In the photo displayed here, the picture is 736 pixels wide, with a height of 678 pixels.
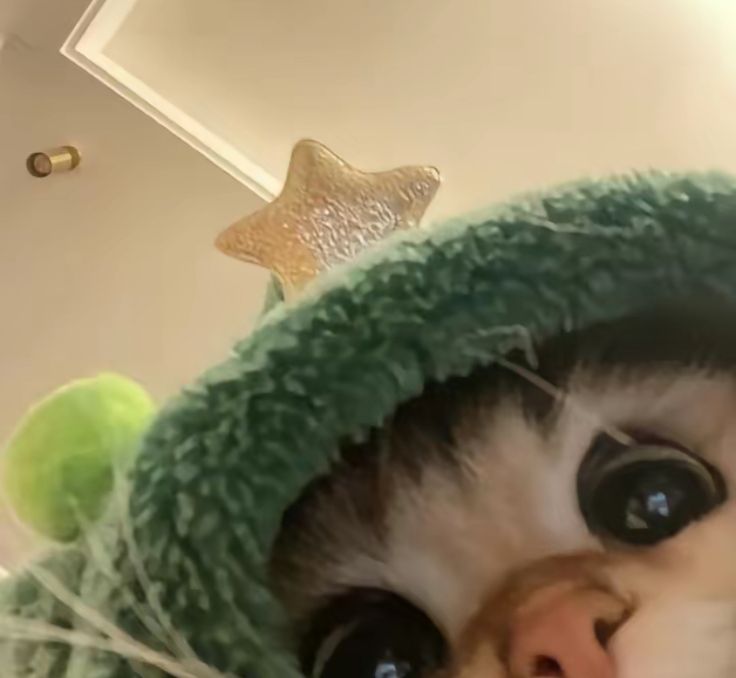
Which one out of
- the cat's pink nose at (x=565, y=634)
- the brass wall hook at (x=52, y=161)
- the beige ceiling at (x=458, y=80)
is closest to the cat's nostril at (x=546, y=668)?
the cat's pink nose at (x=565, y=634)

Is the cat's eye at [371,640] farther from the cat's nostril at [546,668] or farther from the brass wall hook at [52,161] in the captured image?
the brass wall hook at [52,161]

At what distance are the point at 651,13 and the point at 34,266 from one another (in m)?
0.72

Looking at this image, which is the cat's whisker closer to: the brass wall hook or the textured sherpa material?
the textured sherpa material

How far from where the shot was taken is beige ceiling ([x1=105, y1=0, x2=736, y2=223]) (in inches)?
46.0

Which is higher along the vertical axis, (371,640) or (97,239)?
(371,640)

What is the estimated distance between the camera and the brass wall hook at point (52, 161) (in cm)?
125

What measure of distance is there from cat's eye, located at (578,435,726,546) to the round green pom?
0.15 meters

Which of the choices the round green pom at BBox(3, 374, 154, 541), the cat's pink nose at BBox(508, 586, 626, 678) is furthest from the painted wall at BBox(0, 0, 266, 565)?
the cat's pink nose at BBox(508, 586, 626, 678)

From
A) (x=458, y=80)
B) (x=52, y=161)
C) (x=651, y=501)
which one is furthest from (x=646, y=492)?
(x=52, y=161)

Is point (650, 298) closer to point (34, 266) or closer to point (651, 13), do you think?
point (651, 13)

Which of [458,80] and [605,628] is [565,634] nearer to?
[605,628]

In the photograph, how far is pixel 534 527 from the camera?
13.6 inches

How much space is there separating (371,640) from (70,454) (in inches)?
5.1

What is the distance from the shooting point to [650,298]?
1.18 feet
